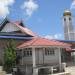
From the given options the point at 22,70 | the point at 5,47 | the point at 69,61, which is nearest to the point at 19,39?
the point at 5,47

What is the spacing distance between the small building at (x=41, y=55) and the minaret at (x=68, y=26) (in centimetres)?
3995

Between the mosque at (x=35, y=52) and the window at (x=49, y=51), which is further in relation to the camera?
the window at (x=49, y=51)

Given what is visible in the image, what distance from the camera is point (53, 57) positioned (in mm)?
25047

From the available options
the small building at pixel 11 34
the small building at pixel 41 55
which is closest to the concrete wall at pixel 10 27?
the small building at pixel 11 34

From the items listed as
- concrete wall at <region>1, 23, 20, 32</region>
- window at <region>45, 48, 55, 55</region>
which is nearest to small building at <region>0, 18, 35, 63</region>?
concrete wall at <region>1, 23, 20, 32</region>

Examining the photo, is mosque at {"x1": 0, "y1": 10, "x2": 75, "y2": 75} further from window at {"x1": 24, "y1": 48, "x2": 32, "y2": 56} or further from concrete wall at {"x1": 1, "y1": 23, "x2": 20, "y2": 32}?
concrete wall at {"x1": 1, "y1": 23, "x2": 20, "y2": 32}

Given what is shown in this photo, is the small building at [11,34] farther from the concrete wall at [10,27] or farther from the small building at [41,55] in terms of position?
the small building at [41,55]

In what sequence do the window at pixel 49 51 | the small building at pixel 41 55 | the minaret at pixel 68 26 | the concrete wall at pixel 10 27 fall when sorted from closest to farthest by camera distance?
the small building at pixel 41 55 → the window at pixel 49 51 → the concrete wall at pixel 10 27 → the minaret at pixel 68 26

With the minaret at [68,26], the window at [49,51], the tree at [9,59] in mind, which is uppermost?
the minaret at [68,26]

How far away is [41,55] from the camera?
24.7m

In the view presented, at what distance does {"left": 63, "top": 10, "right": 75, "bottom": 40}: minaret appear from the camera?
214 ft

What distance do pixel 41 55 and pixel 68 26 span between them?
43.1 metres

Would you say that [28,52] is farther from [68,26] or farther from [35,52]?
[68,26]

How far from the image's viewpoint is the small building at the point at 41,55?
74.4 feet
